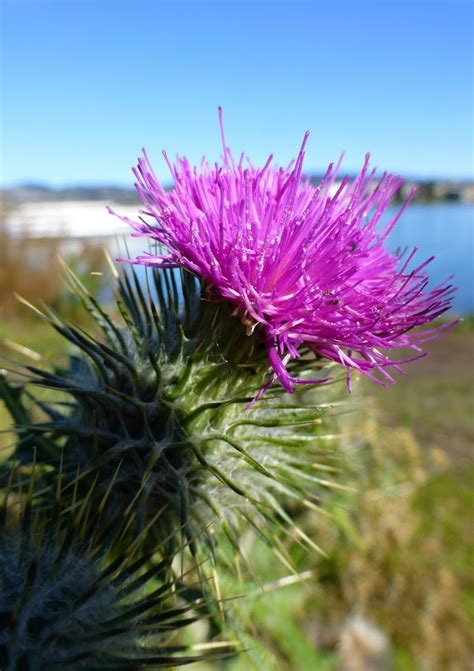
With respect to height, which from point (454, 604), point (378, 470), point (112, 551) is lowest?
point (454, 604)

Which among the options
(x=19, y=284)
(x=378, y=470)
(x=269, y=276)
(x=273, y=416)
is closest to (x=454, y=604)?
(x=378, y=470)

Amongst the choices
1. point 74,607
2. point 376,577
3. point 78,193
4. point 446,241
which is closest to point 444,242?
point 446,241

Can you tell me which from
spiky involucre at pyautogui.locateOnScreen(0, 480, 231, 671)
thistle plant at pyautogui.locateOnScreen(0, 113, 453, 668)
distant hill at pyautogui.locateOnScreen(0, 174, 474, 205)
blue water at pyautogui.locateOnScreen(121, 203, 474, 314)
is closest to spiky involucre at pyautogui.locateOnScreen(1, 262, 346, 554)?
thistle plant at pyautogui.locateOnScreen(0, 113, 453, 668)

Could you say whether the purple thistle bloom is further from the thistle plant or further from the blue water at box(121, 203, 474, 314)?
the blue water at box(121, 203, 474, 314)

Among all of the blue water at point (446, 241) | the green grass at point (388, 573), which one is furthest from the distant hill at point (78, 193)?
the green grass at point (388, 573)

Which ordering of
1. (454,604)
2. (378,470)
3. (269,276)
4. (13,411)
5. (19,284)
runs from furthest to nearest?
(19,284) < (454,604) < (378,470) < (13,411) < (269,276)

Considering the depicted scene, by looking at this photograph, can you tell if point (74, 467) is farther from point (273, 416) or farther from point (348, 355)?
point (348, 355)

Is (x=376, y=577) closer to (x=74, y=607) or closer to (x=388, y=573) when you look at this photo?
(x=388, y=573)
